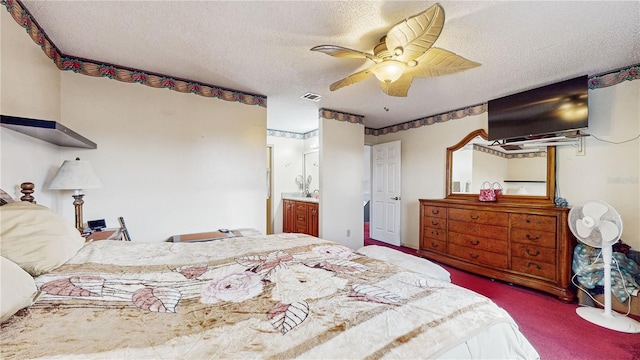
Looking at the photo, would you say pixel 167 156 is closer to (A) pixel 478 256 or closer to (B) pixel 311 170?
(B) pixel 311 170

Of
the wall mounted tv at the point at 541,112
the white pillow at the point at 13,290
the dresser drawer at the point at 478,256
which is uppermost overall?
the wall mounted tv at the point at 541,112

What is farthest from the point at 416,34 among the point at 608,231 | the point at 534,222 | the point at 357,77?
the point at 534,222

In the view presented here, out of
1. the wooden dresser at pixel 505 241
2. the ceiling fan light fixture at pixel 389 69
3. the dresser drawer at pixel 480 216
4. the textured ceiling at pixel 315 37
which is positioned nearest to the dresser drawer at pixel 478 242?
the wooden dresser at pixel 505 241

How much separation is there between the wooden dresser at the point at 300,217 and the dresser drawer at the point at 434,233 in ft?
5.52

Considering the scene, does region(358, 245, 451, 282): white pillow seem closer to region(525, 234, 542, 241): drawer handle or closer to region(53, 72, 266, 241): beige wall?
region(525, 234, 542, 241): drawer handle

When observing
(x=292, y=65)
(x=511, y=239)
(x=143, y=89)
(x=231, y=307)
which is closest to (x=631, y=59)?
(x=511, y=239)

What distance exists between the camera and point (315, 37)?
1871 mm

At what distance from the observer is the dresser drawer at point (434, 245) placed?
343cm

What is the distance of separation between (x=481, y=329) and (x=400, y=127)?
4.26 meters

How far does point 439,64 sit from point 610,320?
2.59 meters

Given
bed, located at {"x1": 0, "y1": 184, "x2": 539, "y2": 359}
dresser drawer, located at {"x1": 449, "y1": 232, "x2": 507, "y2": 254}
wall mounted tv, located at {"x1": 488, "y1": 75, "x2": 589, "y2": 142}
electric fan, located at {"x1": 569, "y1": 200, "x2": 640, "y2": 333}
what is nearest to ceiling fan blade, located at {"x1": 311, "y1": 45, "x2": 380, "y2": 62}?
bed, located at {"x1": 0, "y1": 184, "x2": 539, "y2": 359}

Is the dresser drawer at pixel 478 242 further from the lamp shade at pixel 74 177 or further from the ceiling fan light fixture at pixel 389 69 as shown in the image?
the lamp shade at pixel 74 177

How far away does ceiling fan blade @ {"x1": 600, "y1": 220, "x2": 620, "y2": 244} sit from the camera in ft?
6.65

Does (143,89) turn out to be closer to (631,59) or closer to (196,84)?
(196,84)
